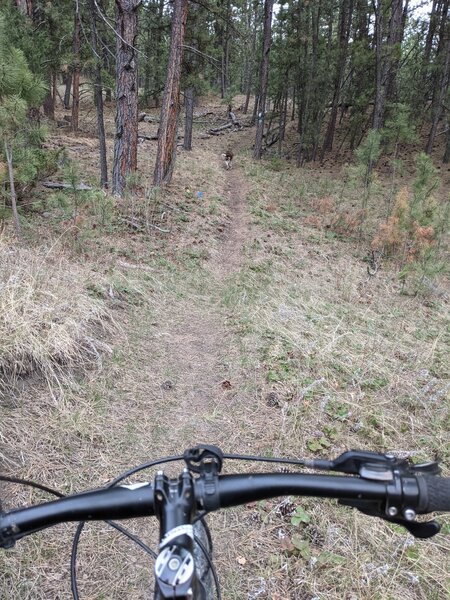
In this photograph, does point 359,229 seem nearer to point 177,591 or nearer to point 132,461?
point 132,461

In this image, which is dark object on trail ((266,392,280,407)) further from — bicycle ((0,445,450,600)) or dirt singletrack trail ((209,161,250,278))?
dirt singletrack trail ((209,161,250,278))

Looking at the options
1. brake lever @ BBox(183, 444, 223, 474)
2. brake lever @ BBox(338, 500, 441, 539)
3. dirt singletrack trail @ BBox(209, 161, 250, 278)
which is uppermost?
brake lever @ BBox(183, 444, 223, 474)

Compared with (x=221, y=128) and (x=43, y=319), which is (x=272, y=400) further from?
(x=221, y=128)

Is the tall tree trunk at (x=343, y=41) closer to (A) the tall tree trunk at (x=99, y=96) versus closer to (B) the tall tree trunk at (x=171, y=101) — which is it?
(B) the tall tree trunk at (x=171, y=101)

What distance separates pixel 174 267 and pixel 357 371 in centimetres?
388

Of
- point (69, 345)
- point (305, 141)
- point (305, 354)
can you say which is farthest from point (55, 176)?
point (305, 141)

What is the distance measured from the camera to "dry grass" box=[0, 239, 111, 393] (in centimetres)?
309

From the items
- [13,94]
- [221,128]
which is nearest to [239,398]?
[13,94]

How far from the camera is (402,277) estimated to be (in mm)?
7344

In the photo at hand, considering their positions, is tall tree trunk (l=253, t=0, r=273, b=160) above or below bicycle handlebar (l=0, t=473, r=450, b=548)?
above

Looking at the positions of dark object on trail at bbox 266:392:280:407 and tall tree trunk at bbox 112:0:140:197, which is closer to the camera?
dark object on trail at bbox 266:392:280:407

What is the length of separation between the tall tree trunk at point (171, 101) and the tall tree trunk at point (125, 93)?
1.38 meters

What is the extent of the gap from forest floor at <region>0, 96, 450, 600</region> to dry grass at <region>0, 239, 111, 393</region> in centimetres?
13

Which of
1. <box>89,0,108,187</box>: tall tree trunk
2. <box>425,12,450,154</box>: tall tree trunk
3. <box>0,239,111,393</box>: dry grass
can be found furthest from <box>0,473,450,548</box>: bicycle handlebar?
<box>425,12,450,154</box>: tall tree trunk
